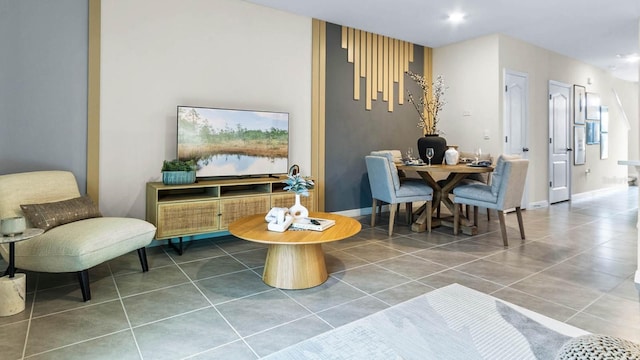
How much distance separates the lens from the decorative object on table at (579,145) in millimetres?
6785

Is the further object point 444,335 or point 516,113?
point 516,113

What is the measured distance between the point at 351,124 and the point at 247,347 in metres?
3.79

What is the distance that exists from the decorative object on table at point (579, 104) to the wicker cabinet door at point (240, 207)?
6.30m

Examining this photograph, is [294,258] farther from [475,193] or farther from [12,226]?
[475,193]

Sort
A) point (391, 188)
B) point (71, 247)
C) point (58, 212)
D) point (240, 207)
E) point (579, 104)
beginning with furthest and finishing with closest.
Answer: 1. point (579, 104)
2. point (391, 188)
3. point (240, 207)
4. point (58, 212)
5. point (71, 247)

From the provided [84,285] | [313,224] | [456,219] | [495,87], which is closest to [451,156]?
[456,219]

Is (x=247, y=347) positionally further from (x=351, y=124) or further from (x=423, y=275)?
(x=351, y=124)

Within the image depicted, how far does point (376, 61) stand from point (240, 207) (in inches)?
123

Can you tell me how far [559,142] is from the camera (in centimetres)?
641

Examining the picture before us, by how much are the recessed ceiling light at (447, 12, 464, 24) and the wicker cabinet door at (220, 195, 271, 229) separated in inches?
128

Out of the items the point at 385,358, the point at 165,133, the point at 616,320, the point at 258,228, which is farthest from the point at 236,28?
the point at 616,320

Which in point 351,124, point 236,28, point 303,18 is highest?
point 303,18

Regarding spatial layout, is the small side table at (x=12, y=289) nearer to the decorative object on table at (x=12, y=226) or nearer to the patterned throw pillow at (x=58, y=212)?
the decorative object on table at (x=12, y=226)

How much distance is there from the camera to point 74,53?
3197mm
